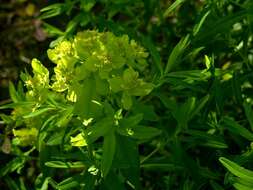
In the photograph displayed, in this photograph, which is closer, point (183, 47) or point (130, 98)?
point (130, 98)

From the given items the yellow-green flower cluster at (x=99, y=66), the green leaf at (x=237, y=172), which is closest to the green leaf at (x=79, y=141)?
the yellow-green flower cluster at (x=99, y=66)

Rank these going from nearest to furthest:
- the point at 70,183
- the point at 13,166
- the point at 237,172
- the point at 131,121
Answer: the point at 237,172 → the point at 131,121 → the point at 70,183 → the point at 13,166

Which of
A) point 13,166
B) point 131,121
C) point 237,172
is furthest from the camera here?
point 13,166

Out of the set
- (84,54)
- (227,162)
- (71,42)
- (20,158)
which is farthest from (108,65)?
(20,158)

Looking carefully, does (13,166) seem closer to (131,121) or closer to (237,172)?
(131,121)

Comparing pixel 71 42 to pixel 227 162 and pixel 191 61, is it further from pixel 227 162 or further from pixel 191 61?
pixel 191 61

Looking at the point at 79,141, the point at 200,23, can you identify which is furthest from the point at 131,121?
the point at 200,23

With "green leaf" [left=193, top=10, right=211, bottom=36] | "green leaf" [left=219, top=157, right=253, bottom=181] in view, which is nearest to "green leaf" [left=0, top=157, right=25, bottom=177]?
"green leaf" [left=193, top=10, right=211, bottom=36]
